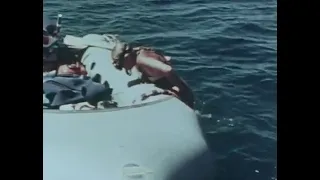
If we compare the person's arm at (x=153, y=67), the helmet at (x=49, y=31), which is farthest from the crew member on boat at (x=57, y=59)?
the person's arm at (x=153, y=67)

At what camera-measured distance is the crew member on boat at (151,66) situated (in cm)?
121

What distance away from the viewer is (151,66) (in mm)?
1213

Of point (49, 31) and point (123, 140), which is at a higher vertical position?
point (49, 31)

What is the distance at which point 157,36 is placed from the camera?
48.2 inches

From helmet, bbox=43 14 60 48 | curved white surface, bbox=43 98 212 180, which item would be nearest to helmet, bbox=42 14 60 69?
helmet, bbox=43 14 60 48

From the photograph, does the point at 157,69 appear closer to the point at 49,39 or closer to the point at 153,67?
the point at 153,67

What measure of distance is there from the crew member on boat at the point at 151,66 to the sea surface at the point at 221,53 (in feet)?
0.06

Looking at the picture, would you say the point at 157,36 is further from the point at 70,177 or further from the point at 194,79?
the point at 70,177

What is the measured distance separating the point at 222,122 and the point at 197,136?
0.07m

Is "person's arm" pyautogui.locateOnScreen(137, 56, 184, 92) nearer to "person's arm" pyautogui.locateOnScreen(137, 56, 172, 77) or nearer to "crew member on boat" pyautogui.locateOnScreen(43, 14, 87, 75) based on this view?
"person's arm" pyautogui.locateOnScreen(137, 56, 172, 77)

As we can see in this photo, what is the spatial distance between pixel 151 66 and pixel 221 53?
0.57 ft

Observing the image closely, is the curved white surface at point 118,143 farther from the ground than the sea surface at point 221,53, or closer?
closer

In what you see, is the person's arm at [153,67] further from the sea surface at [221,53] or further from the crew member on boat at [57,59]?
the crew member on boat at [57,59]

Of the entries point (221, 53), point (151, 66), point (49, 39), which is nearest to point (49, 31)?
point (49, 39)
